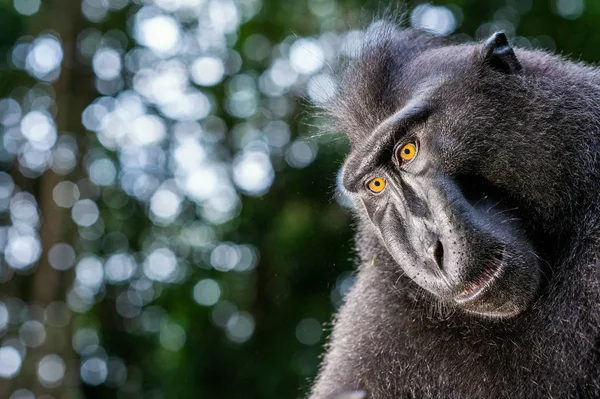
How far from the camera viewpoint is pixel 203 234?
12914 millimetres

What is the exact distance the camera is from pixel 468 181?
358 centimetres

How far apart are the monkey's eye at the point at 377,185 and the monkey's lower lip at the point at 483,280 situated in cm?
79

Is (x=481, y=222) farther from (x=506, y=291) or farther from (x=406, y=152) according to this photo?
(x=406, y=152)

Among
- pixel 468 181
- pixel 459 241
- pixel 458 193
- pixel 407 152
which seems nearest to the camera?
pixel 459 241

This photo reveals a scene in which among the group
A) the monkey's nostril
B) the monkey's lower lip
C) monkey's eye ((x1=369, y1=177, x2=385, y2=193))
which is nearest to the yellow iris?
monkey's eye ((x1=369, y1=177, x2=385, y2=193))

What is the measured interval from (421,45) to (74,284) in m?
8.95

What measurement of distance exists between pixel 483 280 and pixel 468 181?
57 cm

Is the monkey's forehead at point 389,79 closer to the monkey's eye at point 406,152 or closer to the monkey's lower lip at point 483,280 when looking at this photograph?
the monkey's eye at point 406,152

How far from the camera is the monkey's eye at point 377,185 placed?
3.82m

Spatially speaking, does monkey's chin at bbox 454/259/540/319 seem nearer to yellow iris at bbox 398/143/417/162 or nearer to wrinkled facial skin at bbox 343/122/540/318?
wrinkled facial skin at bbox 343/122/540/318

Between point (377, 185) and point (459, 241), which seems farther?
point (377, 185)

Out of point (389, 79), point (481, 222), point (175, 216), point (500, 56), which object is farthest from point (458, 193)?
point (175, 216)

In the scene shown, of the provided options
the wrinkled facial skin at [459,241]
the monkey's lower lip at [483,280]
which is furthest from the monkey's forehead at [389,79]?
the monkey's lower lip at [483,280]

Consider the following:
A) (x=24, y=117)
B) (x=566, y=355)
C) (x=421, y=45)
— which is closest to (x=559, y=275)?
(x=566, y=355)
